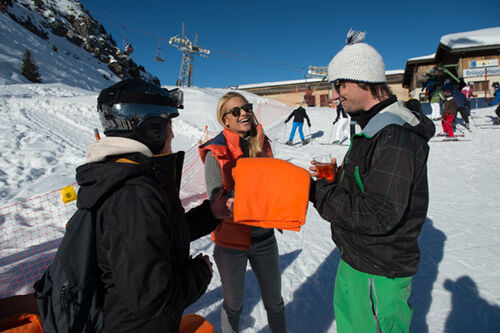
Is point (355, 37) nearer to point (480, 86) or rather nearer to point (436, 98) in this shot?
point (436, 98)

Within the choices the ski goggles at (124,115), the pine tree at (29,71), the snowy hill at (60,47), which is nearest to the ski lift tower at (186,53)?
the snowy hill at (60,47)

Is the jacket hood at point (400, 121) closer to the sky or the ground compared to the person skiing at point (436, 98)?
closer to the ground

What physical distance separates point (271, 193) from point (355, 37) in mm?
1306

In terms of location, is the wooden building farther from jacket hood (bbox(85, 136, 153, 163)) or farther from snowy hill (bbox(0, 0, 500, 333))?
jacket hood (bbox(85, 136, 153, 163))

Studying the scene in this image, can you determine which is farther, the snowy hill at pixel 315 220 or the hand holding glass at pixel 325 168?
the snowy hill at pixel 315 220

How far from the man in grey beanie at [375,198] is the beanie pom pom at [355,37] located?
0.02 m

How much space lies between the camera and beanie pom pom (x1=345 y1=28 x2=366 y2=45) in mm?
1777

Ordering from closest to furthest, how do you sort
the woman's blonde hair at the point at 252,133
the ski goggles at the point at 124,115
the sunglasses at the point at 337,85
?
the ski goggles at the point at 124,115
the sunglasses at the point at 337,85
the woman's blonde hair at the point at 252,133

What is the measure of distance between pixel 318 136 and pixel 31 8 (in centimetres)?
4281

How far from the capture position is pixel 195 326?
178cm

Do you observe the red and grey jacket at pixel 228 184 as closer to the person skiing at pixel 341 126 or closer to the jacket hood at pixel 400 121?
the jacket hood at pixel 400 121

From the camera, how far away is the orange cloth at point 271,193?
1.39 meters

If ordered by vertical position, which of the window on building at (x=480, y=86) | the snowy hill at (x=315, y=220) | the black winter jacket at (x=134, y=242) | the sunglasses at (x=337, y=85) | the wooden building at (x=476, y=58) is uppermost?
the wooden building at (x=476, y=58)

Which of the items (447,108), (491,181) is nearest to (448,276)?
(491,181)
